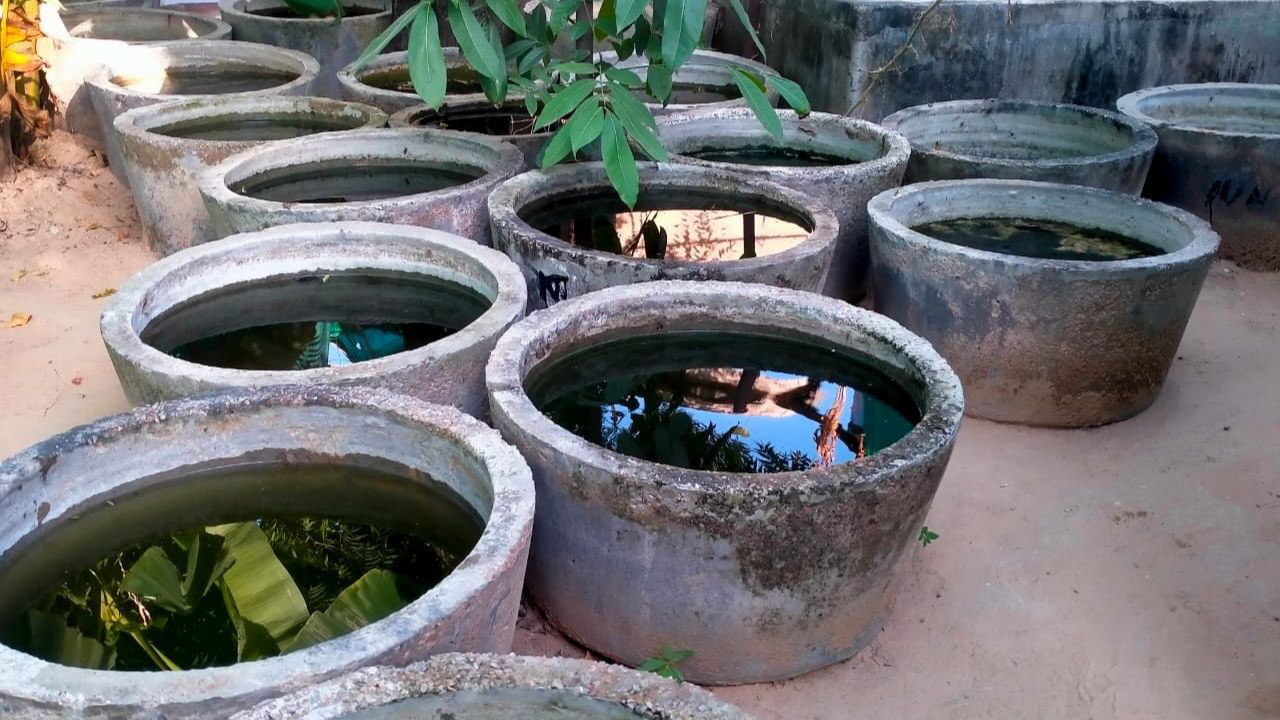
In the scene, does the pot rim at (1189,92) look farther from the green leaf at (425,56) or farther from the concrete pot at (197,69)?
the concrete pot at (197,69)

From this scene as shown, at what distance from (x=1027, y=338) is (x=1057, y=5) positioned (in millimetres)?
2542

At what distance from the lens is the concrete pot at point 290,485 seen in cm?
171

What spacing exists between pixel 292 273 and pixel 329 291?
13 cm

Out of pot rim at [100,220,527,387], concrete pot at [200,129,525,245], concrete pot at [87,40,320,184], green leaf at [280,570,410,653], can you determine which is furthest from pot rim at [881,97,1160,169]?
green leaf at [280,570,410,653]

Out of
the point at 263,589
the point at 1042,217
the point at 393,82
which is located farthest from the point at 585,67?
the point at 393,82

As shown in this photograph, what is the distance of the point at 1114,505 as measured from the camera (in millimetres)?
3379

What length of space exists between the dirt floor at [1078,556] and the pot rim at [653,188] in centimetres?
96

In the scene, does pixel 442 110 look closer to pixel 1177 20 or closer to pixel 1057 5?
pixel 1057 5

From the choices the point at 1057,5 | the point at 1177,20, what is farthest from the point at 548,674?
the point at 1177,20

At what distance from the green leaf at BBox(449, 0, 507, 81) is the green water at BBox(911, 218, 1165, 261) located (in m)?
2.04

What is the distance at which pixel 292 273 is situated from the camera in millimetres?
3164

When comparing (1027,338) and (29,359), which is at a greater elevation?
(1027,338)

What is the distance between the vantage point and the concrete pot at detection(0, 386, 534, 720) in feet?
5.60

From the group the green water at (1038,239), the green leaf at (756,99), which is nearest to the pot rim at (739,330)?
the green leaf at (756,99)
